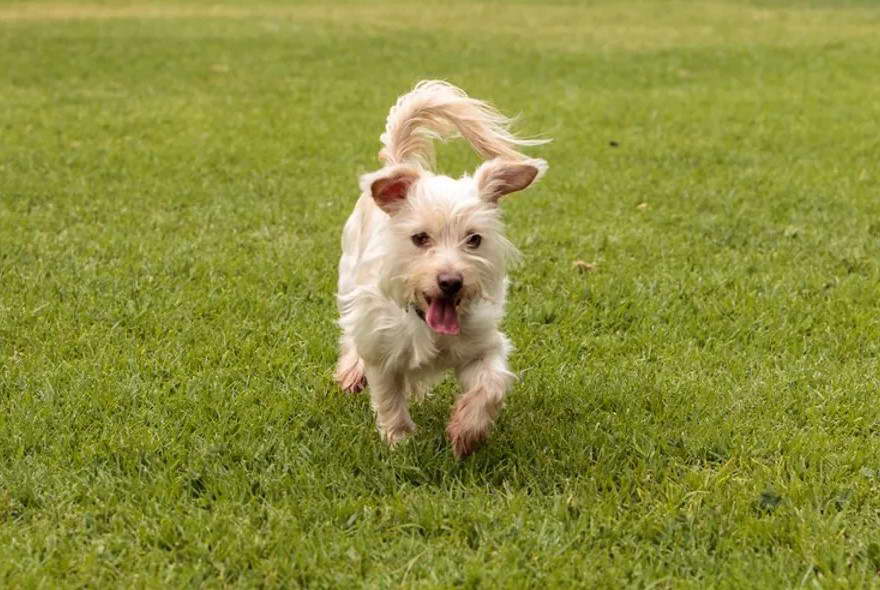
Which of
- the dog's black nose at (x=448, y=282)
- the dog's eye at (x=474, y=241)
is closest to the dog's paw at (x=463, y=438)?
the dog's black nose at (x=448, y=282)

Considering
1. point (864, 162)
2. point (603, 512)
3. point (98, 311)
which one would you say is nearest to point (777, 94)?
point (864, 162)

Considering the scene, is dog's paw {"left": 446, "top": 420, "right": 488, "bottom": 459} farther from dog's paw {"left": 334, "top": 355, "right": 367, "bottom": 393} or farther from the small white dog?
dog's paw {"left": 334, "top": 355, "right": 367, "bottom": 393}

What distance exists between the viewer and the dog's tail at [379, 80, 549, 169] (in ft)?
15.4

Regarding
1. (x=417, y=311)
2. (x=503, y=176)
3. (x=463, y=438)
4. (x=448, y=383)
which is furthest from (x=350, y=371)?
(x=503, y=176)

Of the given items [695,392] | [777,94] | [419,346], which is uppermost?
[419,346]

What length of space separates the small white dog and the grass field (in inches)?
8.5

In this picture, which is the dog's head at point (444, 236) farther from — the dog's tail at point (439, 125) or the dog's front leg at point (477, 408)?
the dog's tail at point (439, 125)

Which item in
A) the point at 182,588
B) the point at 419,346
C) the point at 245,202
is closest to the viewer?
the point at 182,588

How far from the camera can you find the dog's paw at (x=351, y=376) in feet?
15.7

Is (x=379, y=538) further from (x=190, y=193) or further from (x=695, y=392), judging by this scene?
(x=190, y=193)

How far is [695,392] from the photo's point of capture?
15.5ft

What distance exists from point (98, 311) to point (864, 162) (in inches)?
272

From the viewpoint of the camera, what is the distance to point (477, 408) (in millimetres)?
4023

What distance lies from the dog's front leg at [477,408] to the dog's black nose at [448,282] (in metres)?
0.40
